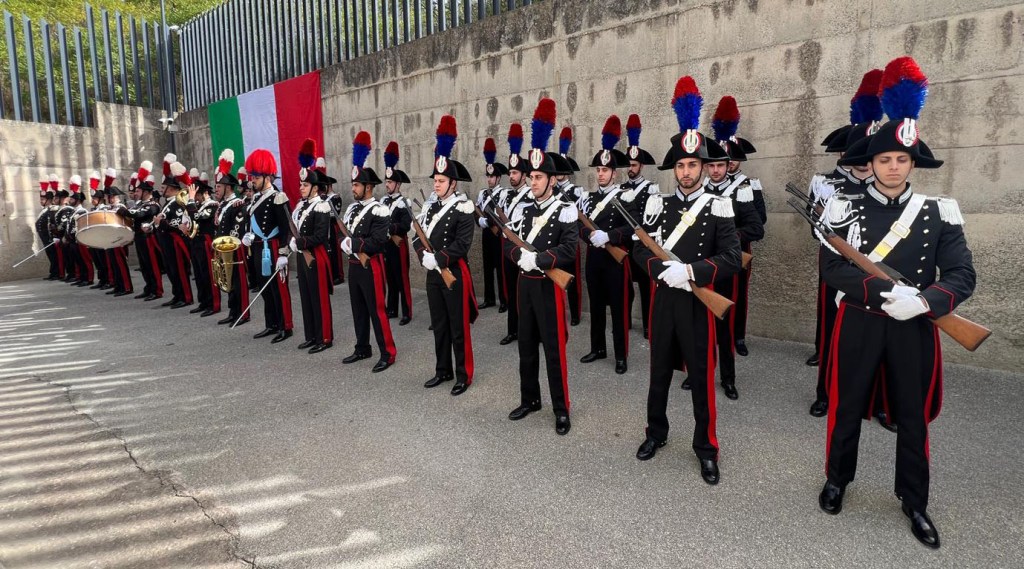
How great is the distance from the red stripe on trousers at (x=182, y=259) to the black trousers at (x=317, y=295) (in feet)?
12.3

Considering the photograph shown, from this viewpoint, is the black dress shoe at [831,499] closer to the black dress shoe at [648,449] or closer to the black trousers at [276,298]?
the black dress shoe at [648,449]

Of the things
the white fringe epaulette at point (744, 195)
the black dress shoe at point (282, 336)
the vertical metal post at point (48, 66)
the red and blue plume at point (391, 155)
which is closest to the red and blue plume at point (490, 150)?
the red and blue plume at point (391, 155)

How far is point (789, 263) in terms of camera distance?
19.6 feet

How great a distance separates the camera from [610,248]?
221 inches

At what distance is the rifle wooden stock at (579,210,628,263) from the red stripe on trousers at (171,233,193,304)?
6.72 metres

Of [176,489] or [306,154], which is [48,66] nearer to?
[306,154]

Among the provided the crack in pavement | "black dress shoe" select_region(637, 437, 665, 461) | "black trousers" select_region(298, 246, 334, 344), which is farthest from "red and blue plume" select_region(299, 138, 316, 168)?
"black dress shoe" select_region(637, 437, 665, 461)

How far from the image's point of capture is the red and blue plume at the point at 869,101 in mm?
4422

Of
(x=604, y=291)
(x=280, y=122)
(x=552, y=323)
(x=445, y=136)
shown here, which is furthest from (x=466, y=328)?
(x=280, y=122)

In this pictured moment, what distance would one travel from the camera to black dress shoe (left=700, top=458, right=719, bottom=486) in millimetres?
3246

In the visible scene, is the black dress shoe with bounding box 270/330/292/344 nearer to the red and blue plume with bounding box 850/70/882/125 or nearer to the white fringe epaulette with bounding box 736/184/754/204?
the white fringe epaulette with bounding box 736/184/754/204

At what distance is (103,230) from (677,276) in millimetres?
9752

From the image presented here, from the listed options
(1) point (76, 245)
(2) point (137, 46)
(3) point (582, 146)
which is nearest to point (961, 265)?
(3) point (582, 146)

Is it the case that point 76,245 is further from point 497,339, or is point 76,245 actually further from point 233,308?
point 497,339
